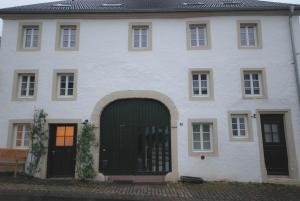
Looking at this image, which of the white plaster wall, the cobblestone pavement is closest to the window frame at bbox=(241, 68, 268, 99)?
the white plaster wall

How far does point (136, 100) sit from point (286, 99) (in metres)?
6.61

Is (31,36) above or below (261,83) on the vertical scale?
above

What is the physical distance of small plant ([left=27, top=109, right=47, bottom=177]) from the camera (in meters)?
11.4

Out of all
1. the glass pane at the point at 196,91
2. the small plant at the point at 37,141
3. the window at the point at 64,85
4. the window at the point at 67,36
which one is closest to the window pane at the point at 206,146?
the glass pane at the point at 196,91

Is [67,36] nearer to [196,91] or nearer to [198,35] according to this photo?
[198,35]

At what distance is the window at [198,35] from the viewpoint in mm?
12508

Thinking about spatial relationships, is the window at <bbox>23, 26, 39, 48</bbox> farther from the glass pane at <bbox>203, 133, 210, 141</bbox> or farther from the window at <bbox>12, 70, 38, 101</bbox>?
the glass pane at <bbox>203, 133, 210, 141</bbox>

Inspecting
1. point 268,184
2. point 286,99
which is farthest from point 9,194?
point 286,99

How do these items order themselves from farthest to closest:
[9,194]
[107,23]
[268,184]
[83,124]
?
[107,23] < [83,124] < [268,184] < [9,194]

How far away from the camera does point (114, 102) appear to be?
478 inches

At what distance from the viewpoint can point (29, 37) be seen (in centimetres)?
1279

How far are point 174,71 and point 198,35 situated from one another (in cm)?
218

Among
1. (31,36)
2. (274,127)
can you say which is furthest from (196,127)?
(31,36)

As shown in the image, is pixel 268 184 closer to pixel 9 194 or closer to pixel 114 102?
pixel 114 102
